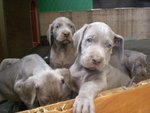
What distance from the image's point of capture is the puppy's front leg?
0.93m

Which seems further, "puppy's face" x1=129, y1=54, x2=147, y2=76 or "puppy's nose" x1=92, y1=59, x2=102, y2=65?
"puppy's face" x1=129, y1=54, x2=147, y2=76

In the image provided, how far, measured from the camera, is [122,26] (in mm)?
1786

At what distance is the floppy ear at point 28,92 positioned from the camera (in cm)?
113

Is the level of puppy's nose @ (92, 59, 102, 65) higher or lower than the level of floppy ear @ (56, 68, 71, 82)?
higher

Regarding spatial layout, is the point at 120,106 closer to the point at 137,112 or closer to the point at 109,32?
the point at 137,112

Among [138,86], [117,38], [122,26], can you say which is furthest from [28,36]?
[138,86]

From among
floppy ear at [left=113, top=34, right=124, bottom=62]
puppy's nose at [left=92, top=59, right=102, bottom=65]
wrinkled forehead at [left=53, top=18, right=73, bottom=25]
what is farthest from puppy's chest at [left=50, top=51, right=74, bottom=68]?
puppy's nose at [left=92, top=59, right=102, bottom=65]

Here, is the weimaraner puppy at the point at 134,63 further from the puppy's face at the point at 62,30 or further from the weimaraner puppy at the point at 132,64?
the puppy's face at the point at 62,30

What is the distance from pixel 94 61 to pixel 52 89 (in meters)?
0.17

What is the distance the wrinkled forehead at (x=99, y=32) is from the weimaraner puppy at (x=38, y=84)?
7.1 inches

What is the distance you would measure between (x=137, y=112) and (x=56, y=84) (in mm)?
290

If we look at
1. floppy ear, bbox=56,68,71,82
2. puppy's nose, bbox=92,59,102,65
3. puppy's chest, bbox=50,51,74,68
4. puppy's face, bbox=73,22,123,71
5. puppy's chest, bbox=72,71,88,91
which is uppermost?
puppy's face, bbox=73,22,123,71

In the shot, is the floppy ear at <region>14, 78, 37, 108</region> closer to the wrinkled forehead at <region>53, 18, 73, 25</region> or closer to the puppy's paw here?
the puppy's paw

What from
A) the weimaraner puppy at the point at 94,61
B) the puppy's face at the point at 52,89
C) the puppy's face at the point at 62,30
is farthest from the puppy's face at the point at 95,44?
the puppy's face at the point at 62,30
